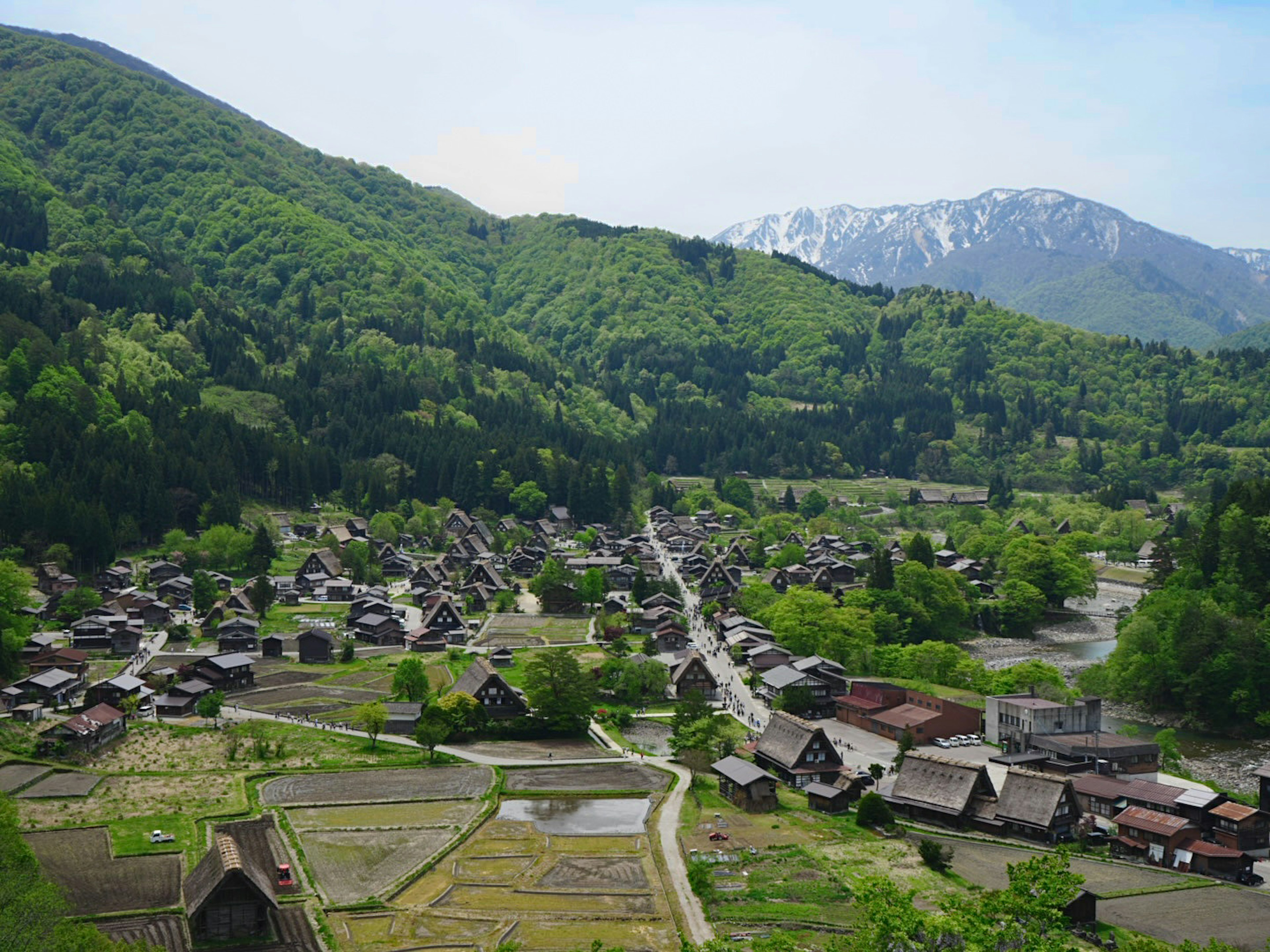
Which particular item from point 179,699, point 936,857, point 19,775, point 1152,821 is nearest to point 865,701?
point 1152,821

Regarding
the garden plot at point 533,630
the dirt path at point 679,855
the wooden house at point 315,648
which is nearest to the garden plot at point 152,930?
the dirt path at point 679,855

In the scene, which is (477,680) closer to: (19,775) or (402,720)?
(402,720)

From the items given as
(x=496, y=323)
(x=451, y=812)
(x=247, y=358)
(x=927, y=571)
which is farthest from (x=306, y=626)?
(x=496, y=323)

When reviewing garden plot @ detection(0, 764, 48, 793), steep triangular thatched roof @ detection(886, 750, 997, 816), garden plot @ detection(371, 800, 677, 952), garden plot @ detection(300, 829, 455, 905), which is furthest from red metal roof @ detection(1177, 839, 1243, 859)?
garden plot @ detection(0, 764, 48, 793)

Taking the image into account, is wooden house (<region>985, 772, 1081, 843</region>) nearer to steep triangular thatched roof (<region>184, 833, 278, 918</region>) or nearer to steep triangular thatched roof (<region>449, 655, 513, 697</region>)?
steep triangular thatched roof (<region>449, 655, 513, 697</region>)

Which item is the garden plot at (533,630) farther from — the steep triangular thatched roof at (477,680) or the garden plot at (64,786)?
the garden plot at (64,786)

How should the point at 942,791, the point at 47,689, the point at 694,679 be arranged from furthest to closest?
the point at 694,679
the point at 47,689
the point at 942,791

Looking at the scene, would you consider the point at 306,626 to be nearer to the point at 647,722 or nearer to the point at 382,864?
the point at 647,722
